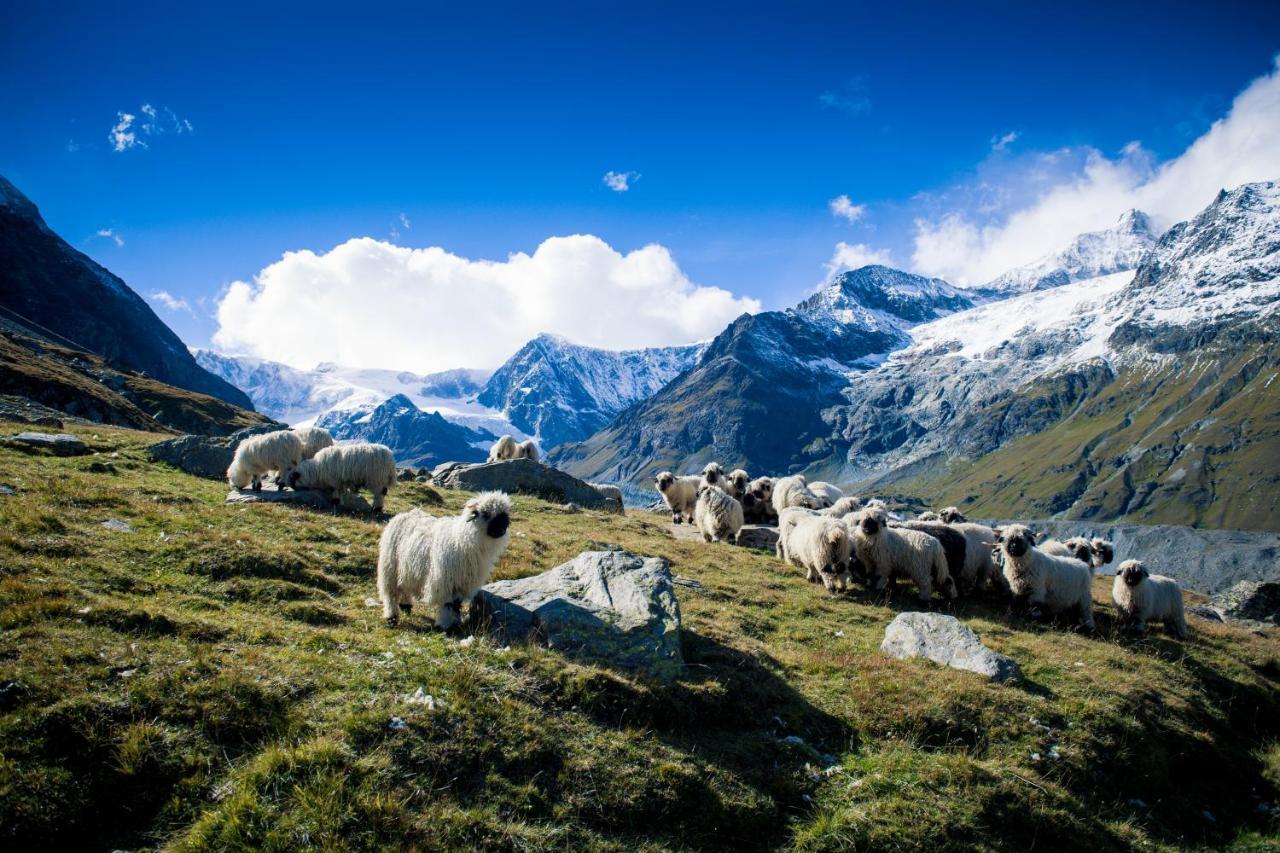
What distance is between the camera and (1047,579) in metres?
19.8

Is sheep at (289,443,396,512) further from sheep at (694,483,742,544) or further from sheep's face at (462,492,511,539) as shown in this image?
sheep at (694,483,742,544)

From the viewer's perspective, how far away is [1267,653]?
63.7 ft

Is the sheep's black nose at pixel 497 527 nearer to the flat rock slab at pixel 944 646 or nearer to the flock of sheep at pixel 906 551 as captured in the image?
the flock of sheep at pixel 906 551

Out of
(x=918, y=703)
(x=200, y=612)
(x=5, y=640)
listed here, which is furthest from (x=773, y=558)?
(x=5, y=640)

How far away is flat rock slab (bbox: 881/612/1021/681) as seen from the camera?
44.3 feet

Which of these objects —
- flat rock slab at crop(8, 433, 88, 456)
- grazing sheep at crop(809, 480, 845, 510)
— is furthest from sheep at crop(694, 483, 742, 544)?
flat rock slab at crop(8, 433, 88, 456)

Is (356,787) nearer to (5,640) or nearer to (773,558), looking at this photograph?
(5,640)

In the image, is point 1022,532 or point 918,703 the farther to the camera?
point 1022,532

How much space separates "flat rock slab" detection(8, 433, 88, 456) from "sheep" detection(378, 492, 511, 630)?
16647mm

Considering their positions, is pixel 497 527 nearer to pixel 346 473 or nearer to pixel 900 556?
pixel 346 473

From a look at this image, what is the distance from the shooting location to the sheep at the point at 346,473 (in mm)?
21469

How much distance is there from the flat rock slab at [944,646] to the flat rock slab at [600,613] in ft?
19.2

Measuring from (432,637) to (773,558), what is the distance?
51.5 ft

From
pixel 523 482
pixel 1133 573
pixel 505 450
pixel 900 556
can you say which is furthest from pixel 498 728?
pixel 505 450
